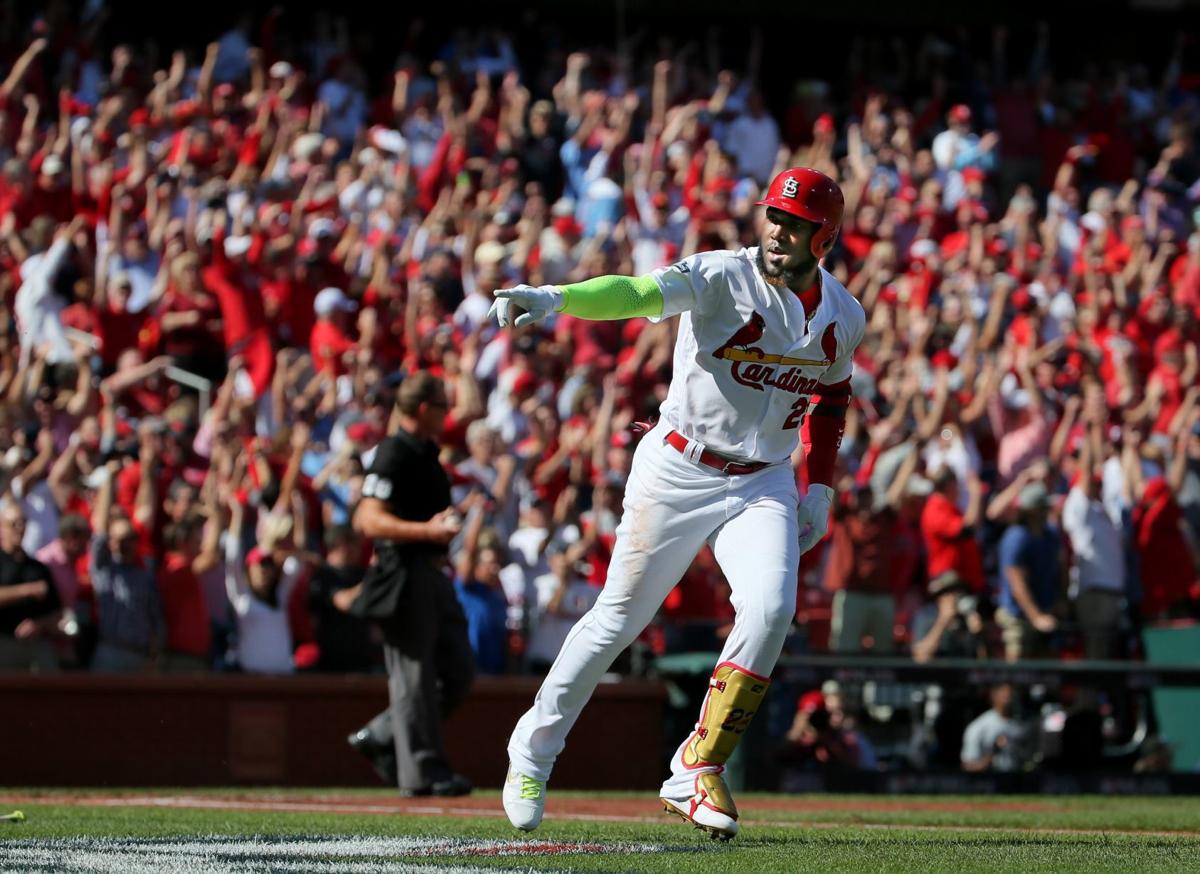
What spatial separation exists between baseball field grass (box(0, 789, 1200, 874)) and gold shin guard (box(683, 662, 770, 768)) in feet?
1.00

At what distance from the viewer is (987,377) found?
14.7 meters

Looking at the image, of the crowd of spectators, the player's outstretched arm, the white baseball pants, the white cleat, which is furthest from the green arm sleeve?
the crowd of spectators

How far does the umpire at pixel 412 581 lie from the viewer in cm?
863

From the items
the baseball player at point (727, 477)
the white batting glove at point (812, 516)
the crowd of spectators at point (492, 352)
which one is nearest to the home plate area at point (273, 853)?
the baseball player at point (727, 477)

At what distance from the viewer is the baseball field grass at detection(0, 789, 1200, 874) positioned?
18.7 ft

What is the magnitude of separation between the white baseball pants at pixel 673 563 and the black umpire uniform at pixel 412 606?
2.03 m

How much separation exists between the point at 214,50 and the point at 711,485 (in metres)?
11.5

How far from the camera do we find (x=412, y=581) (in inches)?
341

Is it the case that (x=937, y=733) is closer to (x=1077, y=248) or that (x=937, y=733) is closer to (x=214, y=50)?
(x=1077, y=248)

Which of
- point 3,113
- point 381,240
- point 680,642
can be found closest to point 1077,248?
point 381,240

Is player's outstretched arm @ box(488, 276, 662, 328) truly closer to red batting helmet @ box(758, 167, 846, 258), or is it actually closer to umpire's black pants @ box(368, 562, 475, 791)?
red batting helmet @ box(758, 167, 846, 258)

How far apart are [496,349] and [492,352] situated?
1.6 inches

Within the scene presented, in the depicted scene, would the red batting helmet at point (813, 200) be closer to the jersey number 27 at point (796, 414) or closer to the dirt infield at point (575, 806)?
the jersey number 27 at point (796, 414)

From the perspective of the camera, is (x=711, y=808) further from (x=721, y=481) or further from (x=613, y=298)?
(x=613, y=298)
